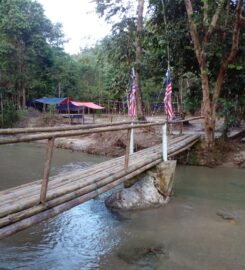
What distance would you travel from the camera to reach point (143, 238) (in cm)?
565

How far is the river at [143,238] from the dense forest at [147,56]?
18.8 ft

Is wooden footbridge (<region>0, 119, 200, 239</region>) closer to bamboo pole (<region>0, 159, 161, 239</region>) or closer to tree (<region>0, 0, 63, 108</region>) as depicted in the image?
bamboo pole (<region>0, 159, 161, 239</region>)

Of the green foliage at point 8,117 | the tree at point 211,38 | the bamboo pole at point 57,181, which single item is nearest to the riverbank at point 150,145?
the tree at point 211,38

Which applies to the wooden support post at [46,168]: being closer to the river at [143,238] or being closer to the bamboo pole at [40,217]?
the bamboo pole at [40,217]

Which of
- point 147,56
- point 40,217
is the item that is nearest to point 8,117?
point 147,56

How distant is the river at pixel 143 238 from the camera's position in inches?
189

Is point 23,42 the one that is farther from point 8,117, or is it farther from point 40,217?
point 40,217

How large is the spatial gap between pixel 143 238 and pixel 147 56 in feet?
38.9

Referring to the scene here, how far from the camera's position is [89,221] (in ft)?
21.5

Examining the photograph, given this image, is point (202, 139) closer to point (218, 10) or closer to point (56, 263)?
point (218, 10)

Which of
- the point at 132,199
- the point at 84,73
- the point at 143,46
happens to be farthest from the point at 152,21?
the point at 84,73

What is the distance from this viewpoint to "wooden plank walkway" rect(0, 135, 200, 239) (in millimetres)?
3547

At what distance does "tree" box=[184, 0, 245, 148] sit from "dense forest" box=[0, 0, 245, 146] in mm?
30

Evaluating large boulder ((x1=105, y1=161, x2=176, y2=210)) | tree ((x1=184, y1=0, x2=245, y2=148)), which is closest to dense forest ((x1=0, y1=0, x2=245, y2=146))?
tree ((x1=184, y1=0, x2=245, y2=148))
